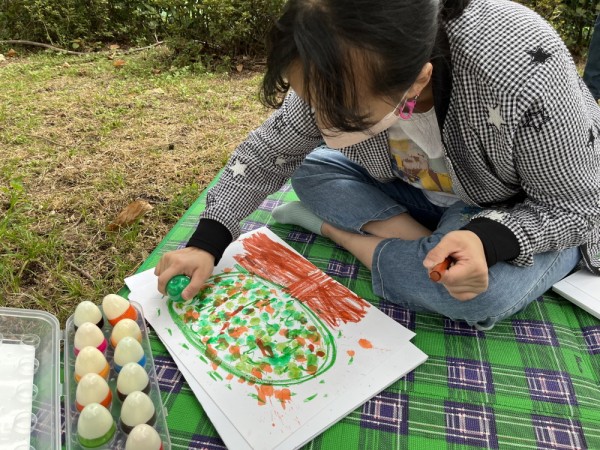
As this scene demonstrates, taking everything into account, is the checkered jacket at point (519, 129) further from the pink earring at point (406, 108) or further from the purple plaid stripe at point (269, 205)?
the purple plaid stripe at point (269, 205)

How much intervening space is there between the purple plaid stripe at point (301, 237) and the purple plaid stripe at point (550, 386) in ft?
1.88

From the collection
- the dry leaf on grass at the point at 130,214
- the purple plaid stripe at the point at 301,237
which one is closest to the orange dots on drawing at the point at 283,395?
the purple plaid stripe at the point at 301,237

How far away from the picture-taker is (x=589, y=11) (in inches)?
113

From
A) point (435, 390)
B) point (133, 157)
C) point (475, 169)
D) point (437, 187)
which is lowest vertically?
point (133, 157)

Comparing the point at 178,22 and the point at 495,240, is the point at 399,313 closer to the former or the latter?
the point at 495,240

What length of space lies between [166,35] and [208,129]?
1165 millimetres

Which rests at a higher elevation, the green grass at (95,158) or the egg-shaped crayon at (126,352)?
the egg-shaped crayon at (126,352)

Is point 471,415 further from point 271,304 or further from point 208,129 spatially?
point 208,129

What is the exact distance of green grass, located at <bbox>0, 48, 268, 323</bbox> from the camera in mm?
1329

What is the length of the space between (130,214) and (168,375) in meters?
0.67

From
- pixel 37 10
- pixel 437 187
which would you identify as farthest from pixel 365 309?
pixel 37 10

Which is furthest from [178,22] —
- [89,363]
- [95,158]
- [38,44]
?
[89,363]

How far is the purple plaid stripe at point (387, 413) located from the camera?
0.88 meters

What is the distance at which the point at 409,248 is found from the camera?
3.65ft
